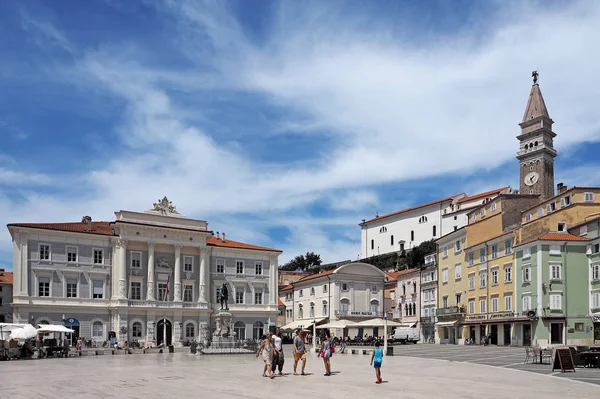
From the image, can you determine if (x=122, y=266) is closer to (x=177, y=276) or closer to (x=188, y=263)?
(x=177, y=276)

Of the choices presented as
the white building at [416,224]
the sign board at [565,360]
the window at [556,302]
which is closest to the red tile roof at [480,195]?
the white building at [416,224]

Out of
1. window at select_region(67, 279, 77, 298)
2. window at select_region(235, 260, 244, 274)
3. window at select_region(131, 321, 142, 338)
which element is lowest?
window at select_region(131, 321, 142, 338)

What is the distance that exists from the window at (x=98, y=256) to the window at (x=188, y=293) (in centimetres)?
989

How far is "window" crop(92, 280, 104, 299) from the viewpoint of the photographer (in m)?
69.4

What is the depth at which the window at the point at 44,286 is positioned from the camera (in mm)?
65500

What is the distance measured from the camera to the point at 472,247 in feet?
227

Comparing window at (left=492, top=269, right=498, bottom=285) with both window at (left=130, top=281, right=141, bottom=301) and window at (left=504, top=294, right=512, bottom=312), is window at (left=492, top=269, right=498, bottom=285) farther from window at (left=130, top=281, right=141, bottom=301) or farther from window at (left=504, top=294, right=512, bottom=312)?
window at (left=130, top=281, right=141, bottom=301)

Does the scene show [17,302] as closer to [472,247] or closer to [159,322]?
[159,322]

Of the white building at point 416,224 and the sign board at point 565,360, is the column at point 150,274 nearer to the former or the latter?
the sign board at point 565,360

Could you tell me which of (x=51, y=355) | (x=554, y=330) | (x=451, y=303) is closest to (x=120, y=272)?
(x=51, y=355)

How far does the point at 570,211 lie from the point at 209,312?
39.8m

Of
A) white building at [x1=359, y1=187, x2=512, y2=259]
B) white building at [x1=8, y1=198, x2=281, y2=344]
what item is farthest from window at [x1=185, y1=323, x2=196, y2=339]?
white building at [x1=359, y1=187, x2=512, y2=259]

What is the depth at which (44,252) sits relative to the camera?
217 ft

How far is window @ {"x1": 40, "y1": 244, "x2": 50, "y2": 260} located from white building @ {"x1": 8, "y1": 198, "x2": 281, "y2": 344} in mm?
98
